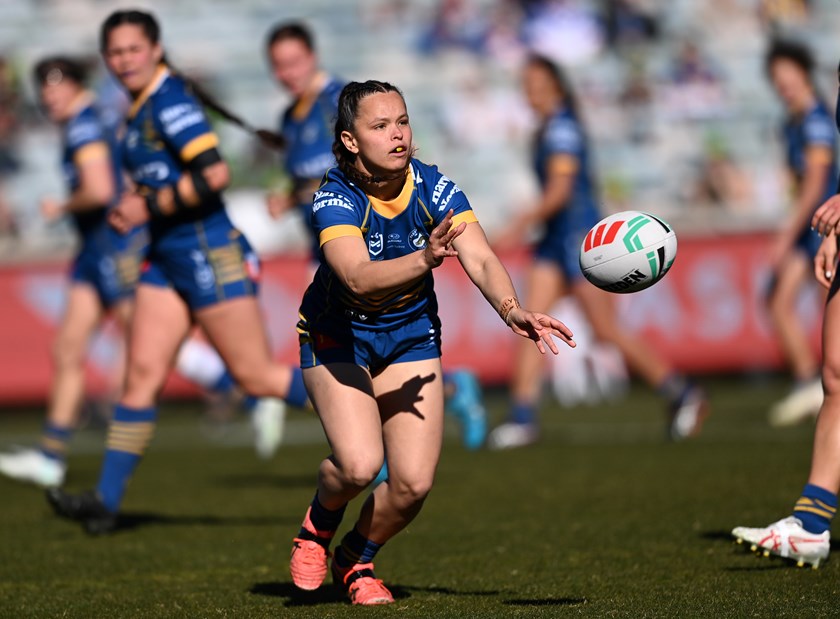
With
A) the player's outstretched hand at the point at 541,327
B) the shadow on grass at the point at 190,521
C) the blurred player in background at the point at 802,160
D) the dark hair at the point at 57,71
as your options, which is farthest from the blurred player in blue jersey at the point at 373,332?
the blurred player in background at the point at 802,160

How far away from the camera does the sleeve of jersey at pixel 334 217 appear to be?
4.88 metres

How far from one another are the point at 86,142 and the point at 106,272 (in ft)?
3.02

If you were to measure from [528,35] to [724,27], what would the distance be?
2928 mm

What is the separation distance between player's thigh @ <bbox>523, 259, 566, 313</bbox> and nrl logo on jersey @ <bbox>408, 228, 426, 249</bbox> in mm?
5857

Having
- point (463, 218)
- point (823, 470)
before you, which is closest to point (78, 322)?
point (463, 218)

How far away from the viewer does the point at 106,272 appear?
9516mm

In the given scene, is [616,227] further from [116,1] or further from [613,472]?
[116,1]

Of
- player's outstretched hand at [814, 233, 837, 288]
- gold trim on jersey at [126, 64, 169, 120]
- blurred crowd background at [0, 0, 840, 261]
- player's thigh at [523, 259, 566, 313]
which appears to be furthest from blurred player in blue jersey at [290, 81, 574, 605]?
blurred crowd background at [0, 0, 840, 261]

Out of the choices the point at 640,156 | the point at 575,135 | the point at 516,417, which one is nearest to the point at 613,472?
the point at 516,417

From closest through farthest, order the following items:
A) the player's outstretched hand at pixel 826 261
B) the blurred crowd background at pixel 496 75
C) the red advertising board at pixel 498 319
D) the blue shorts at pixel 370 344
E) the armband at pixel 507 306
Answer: the armband at pixel 507 306, the blue shorts at pixel 370 344, the player's outstretched hand at pixel 826 261, the red advertising board at pixel 498 319, the blurred crowd background at pixel 496 75

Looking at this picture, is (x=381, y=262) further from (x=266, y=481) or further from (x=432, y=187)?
(x=266, y=481)

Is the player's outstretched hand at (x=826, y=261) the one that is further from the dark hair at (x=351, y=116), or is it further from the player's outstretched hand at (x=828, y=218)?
the dark hair at (x=351, y=116)

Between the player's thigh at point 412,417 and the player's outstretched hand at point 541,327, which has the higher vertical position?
the player's outstretched hand at point 541,327

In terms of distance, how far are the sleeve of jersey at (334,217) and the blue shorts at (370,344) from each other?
434 millimetres
